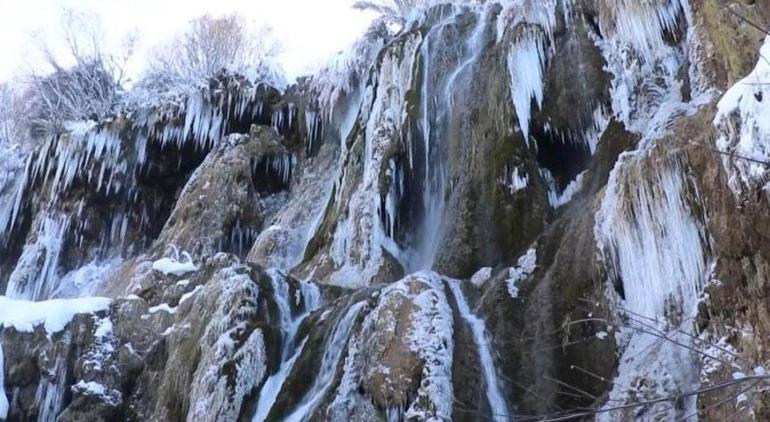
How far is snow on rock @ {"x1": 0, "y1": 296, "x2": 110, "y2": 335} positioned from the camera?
1062 cm

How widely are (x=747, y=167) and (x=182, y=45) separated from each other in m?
25.5

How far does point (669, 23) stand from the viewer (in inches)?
400

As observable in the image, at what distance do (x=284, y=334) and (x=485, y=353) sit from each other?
2.62 metres

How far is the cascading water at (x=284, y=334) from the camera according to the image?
27.5 ft

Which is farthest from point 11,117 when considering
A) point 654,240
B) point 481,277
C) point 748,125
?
point 748,125

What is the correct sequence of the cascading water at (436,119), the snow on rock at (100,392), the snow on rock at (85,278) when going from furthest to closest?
the snow on rock at (85,278) < the cascading water at (436,119) < the snow on rock at (100,392)

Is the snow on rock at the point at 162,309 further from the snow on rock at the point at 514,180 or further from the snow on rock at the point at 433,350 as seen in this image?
the snow on rock at the point at 514,180

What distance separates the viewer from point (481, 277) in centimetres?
922

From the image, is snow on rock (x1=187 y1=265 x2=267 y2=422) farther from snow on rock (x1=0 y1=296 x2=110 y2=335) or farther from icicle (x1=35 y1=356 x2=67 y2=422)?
snow on rock (x1=0 y1=296 x2=110 y2=335)

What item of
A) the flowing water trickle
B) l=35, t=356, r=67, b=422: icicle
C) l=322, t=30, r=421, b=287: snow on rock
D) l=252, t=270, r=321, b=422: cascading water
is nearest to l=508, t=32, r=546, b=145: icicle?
l=322, t=30, r=421, b=287: snow on rock

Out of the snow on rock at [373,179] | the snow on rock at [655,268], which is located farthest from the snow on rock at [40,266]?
the snow on rock at [655,268]

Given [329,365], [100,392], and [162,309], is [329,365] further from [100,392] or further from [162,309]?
[162,309]

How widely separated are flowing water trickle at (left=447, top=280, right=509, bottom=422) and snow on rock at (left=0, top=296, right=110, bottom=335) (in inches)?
205

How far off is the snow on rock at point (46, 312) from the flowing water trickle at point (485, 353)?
522cm
